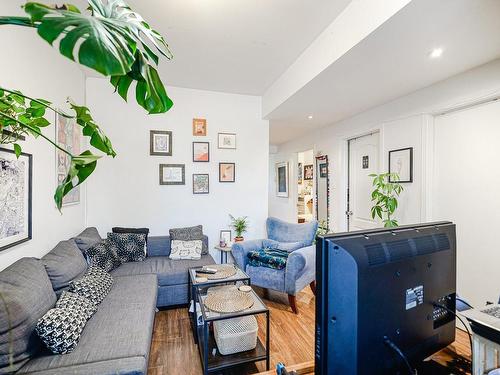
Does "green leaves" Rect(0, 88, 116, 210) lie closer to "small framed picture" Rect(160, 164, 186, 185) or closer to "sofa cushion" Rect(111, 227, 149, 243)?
"sofa cushion" Rect(111, 227, 149, 243)

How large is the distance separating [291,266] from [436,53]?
219 centimetres

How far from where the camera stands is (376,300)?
61cm

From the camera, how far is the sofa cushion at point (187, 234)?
3.27 m

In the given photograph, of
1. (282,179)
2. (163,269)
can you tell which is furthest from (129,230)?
(282,179)

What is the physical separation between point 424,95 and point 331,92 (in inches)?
38.6

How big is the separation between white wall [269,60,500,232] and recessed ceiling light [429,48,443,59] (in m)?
0.56

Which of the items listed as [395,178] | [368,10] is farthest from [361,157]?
[368,10]

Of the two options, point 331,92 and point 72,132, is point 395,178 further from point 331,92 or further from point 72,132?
point 72,132

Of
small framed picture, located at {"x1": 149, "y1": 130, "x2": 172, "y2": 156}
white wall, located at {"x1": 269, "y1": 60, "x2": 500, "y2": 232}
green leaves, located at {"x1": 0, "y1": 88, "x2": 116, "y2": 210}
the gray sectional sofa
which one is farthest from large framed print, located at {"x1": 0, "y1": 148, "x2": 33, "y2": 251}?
white wall, located at {"x1": 269, "y1": 60, "x2": 500, "y2": 232}

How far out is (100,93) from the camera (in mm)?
3326

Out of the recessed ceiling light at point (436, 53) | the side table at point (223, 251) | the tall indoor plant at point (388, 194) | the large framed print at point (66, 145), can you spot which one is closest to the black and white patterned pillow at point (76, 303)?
the large framed print at point (66, 145)

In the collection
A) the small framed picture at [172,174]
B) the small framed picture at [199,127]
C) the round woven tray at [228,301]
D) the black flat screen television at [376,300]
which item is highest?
the small framed picture at [199,127]

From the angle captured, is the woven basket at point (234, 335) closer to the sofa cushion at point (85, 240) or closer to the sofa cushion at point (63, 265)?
the sofa cushion at point (63, 265)

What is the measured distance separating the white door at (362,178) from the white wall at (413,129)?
111 mm
